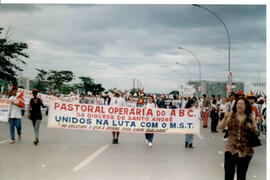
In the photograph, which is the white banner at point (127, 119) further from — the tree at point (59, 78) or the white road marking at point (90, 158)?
the tree at point (59, 78)

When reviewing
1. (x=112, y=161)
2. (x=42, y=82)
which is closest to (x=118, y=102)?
(x=112, y=161)

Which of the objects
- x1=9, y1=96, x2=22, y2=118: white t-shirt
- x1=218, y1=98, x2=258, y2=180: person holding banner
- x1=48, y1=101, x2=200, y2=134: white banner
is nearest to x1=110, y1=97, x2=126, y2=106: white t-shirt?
x1=48, y1=101, x2=200, y2=134: white banner

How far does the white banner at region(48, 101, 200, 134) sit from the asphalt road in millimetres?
552

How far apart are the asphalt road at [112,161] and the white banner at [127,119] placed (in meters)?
0.55

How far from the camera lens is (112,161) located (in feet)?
25.6

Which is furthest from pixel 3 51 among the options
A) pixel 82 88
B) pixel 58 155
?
pixel 82 88

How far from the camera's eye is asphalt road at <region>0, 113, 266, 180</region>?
6512 mm

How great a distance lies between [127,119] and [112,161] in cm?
323

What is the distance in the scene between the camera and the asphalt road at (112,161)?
6.51m

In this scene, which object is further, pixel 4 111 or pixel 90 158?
pixel 4 111

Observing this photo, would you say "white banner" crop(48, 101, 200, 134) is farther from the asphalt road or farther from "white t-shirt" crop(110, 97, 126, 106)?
the asphalt road

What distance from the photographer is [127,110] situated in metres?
11.0

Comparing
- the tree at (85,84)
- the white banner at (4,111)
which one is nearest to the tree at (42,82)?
the tree at (85,84)

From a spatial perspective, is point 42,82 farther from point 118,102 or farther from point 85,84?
point 118,102
